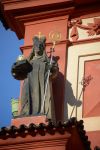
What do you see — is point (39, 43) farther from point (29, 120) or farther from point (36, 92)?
point (29, 120)

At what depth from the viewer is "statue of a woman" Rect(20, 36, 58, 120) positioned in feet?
30.3

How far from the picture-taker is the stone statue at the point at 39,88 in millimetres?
9242

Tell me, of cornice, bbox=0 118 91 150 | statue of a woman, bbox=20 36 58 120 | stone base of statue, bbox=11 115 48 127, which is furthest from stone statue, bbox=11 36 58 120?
cornice, bbox=0 118 91 150

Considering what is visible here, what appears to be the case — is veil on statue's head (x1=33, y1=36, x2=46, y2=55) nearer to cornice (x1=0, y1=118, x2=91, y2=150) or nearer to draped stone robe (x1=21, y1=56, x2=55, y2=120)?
draped stone robe (x1=21, y1=56, x2=55, y2=120)

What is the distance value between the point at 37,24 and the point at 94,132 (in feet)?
9.36

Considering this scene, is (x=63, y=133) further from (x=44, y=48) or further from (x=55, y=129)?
(x=44, y=48)

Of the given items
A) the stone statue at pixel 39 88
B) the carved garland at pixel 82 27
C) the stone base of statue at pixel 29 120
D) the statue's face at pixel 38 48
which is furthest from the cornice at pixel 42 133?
the carved garland at pixel 82 27

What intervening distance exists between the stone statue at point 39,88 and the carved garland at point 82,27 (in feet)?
3.93

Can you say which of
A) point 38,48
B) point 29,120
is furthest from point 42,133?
point 38,48

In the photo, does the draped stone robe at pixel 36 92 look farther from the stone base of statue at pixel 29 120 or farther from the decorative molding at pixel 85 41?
the decorative molding at pixel 85 41

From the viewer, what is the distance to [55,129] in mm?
8156

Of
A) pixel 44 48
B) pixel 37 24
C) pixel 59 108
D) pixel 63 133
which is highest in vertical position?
pixel 37 24

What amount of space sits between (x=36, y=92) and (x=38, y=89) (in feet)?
0.19

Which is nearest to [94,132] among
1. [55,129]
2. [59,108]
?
[59,108]
